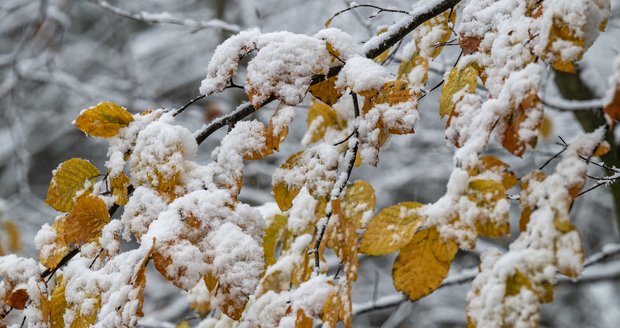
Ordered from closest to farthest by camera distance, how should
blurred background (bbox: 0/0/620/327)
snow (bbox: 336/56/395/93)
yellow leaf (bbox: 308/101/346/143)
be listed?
1. snow (bbox: 336/56/395/93)
2. yellow leaf (bbox: 308/101/346/143)
3. blurred background (bbox: 0/0/620/327)

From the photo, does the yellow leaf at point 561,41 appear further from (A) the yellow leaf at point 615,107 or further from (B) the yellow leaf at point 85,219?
(B) the yellow leaf at point 85,219

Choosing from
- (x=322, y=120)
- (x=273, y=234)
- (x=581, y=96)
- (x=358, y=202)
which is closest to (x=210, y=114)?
(x=581, y=96)

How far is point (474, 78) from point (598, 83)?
5.73 feet

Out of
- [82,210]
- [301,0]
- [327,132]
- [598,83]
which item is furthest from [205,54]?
[82,210]

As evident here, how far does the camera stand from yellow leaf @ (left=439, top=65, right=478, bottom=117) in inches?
32.0

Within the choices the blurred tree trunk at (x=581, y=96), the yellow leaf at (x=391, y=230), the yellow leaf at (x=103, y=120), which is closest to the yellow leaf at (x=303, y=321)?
the yellow leaf at (x=391, y=230)

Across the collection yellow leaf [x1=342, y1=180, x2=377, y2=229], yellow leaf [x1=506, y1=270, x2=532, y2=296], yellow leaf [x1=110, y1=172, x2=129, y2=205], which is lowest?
yellow leaf [x1=506, y1=270, x2=532, y2=296]

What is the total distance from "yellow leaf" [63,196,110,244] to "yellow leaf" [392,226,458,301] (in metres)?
0.43

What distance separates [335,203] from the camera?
0.75 metres

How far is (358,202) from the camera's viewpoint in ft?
2.73

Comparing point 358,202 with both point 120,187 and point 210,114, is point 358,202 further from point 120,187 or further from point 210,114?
point 210,114

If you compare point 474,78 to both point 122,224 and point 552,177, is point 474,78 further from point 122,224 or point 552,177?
point 122,224

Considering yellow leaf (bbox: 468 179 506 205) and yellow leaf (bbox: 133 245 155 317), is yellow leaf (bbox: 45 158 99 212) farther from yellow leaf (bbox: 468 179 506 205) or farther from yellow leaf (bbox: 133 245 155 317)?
yellow leaf (bbox: 468 179 506 205)

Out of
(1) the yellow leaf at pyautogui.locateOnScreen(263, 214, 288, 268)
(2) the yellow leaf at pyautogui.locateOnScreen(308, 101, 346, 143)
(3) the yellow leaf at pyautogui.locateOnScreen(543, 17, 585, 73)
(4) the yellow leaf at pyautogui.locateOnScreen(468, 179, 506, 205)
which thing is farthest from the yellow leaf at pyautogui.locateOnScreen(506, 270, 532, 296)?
(2) the yellow leaf at pyautogui.locateOnScreen(308, 101, 346, 143)
